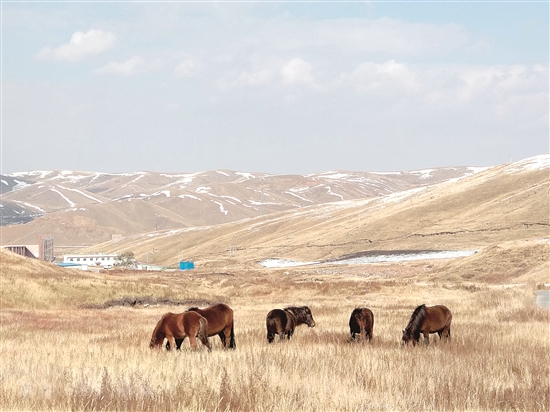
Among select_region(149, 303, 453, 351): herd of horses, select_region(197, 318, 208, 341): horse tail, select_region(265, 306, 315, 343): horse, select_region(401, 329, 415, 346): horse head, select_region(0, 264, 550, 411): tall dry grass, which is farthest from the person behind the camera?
select_region(265, 306, 315, 343): horse

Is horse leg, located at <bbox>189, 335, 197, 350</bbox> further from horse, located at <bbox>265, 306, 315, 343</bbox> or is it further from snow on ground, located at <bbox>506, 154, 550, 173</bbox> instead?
snow on ground, located at <bbox>506, 154, 550, 173</bbox>

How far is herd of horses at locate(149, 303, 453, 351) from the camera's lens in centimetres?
1578

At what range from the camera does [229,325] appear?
1658 centimetres

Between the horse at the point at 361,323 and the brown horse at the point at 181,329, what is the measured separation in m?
4.27

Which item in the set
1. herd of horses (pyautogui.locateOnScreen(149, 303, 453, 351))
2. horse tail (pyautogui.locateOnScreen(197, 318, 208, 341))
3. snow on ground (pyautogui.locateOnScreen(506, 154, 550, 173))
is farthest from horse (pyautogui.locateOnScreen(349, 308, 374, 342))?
snow on ground (pyautogui.locateOnScreen(506, 154, 550, 173))

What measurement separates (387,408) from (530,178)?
157m

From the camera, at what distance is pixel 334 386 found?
10.4m

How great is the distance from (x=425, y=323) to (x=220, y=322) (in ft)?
17.5

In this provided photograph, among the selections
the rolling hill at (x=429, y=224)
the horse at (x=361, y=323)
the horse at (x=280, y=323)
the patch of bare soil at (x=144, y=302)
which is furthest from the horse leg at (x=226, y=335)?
the rolling hill at (x=429, y=224)

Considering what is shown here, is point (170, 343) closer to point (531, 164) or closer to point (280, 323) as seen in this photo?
point (280, 323)

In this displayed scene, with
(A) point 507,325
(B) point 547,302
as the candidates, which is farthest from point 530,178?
(A) point 507,325

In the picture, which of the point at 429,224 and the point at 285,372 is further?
the point at 429,224

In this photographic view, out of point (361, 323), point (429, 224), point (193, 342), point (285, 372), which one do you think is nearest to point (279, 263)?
→ point (429, 224)

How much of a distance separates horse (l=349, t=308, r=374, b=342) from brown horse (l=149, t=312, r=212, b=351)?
4272mm
